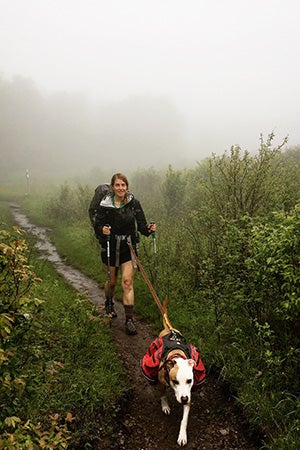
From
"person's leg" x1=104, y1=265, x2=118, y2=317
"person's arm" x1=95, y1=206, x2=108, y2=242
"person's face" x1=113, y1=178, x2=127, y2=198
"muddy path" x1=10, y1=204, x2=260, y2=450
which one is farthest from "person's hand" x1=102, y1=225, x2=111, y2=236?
"muddy path" x1=10, y1=204, x2=260, y2=450

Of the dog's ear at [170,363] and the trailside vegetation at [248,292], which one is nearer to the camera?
the dog's ear at [170,363]

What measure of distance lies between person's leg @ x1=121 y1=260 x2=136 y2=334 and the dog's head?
2854 millimetres

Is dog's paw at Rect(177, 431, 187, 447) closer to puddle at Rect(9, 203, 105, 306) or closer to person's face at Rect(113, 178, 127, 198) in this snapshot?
puddle at Rect(9, 203, 105, 306)

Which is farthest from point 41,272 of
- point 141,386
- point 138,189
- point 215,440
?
point 138,189

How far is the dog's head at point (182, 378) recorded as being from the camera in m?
3.77

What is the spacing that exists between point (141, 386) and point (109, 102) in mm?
113654

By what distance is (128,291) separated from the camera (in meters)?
6.63

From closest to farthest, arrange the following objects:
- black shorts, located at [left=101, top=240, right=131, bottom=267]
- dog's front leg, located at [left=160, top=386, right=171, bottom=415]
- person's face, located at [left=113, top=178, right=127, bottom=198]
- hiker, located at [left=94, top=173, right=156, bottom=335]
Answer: dog's front leg, located at [left=160, top=386, right=171, bottom=415] → person's face, located at [left=113, top=178, right=127, bottom=198] → hiker, located at [left=94, top=173, right=156, bottom=335] → black shorts, located at [left=101, top=240, right=131, bottom=267]

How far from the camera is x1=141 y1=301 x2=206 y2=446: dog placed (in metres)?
3.80

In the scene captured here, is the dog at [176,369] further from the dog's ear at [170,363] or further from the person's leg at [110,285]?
the person's leg at [110,285]

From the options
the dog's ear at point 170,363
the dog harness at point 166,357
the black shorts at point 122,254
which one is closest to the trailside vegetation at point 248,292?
the dog harness at point 166,357

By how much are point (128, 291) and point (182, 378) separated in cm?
301

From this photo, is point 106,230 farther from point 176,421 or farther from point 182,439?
point 182,439

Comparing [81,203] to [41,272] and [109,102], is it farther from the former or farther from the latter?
[109,102]
